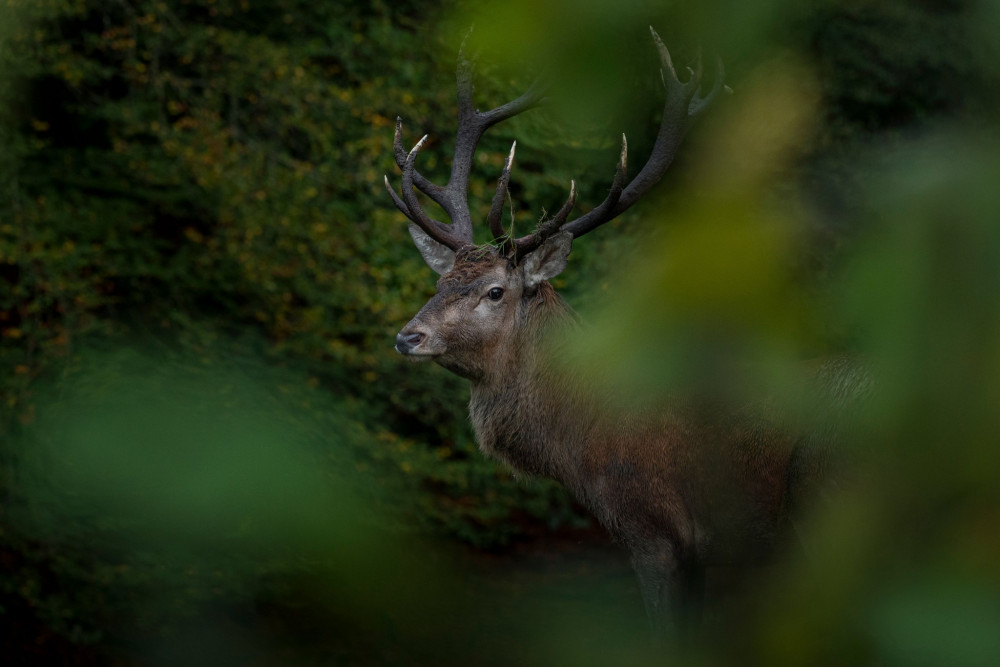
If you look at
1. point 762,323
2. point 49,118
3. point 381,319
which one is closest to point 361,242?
point 381,319

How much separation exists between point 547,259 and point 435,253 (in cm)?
58

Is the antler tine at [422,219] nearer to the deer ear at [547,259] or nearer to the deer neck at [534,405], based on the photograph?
the deer ear at [547,259]

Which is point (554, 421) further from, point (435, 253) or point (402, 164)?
point (402, 164)

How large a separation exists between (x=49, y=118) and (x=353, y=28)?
2405 mm

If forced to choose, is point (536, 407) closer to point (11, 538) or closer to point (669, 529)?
point (669, 529)

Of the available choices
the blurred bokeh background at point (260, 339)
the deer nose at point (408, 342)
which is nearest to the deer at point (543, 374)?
the deer nose at point (408, 342)

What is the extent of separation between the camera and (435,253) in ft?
15.9

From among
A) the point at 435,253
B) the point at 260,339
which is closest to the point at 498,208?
the point at 435,253

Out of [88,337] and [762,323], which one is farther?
[88,337]

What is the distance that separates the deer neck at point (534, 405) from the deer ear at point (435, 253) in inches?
17.6

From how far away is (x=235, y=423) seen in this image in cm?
400

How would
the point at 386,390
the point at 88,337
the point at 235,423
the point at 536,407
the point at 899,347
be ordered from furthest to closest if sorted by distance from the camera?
the point at 386,390, the point at 88,337, the point at 536,407, the point at 235,423, the point at 899,347

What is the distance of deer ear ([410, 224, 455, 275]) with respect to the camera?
15.8ft

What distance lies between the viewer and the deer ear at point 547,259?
14.5ft
